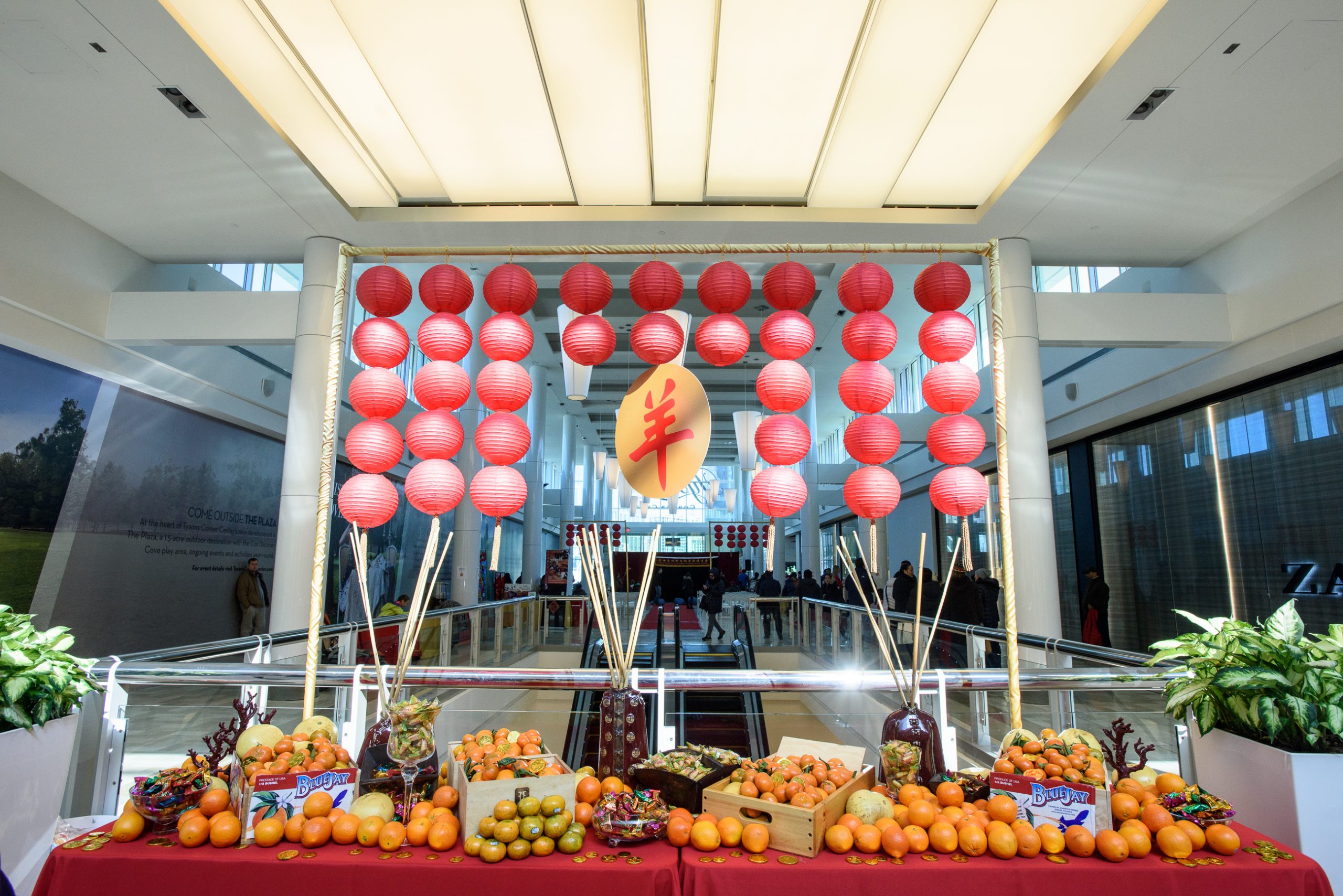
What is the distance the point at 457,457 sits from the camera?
11258mm

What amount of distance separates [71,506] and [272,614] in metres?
2.61

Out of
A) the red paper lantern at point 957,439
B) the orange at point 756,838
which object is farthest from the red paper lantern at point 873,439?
the orange at point 756,838

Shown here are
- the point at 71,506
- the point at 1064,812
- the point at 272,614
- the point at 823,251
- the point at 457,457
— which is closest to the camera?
the point at 1064,812

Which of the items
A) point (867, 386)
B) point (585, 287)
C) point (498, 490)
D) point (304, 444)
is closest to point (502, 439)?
point (498, 490)

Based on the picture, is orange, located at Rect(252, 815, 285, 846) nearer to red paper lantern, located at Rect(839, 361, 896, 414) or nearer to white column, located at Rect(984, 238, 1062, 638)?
red paper lantern, located at Rect(839, 361, 896, 414)

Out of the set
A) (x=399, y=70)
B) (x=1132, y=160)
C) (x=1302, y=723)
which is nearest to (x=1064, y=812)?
(x=1302, y=723)

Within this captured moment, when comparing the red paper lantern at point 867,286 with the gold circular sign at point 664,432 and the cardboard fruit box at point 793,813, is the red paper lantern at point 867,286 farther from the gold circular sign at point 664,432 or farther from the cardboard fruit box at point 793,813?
the cardboard fruit box at point 793,813

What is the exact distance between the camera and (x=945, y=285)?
3.05 m

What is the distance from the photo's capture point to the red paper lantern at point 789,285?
10.3 ft

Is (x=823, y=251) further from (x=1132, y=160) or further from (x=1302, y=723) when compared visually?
(x=1132, y=160)

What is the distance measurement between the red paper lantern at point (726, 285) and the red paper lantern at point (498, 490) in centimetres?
116

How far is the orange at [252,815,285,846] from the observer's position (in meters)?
1.47

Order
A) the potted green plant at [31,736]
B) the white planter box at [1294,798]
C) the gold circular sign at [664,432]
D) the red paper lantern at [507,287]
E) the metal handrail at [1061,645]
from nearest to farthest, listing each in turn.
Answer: the white planter box at [1294,798] → the potted green plant at [31,736] → the metal handrail at [1061,645] → the gold circular sign at [664,432] → the red paper lantern at [507,287]

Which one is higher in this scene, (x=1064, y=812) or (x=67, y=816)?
(x=1064, y=812)
